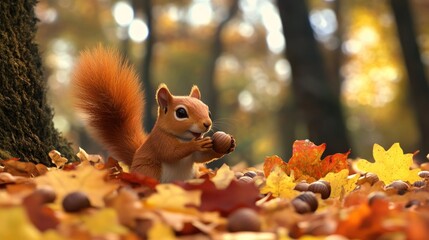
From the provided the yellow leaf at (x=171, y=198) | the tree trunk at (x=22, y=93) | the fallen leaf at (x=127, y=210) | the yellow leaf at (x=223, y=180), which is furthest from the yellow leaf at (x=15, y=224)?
the tree trunk at (x=22, y=93)

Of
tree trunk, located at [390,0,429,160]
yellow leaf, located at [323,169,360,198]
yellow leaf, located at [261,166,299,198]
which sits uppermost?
yellow leaf, located at [261,166,299,198]

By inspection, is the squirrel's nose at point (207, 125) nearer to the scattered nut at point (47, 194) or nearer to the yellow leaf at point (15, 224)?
the scattered nut at point (47, 194)

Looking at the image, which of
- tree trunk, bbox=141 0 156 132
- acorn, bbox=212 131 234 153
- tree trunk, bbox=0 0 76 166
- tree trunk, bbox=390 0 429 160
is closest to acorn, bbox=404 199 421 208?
acorn, bbox=212 131 234 153

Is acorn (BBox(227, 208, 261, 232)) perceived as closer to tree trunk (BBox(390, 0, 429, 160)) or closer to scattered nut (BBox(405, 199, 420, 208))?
Answer: scattered nut (BBox(405, 199, 420, 208))

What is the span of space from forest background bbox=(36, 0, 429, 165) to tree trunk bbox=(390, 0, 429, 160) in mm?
13

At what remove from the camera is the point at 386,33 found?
1589 cm

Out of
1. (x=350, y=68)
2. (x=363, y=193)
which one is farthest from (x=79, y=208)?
(x=350, y=68)

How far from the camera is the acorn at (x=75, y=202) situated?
4.14 feet

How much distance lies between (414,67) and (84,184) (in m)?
7.69

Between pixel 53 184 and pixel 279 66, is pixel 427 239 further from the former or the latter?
pixel 279 66

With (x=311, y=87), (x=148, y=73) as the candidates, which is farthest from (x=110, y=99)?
(x=148, y=73)

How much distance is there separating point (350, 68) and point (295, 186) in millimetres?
18648

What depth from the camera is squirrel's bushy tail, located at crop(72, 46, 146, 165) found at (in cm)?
203

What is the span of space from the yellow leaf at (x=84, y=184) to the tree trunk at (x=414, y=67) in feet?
24.2
